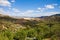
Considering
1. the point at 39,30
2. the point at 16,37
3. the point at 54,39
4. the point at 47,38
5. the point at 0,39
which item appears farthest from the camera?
the point at 39,30

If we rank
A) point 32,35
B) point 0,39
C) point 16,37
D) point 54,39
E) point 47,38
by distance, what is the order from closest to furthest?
point 0,39
point 54,39
point 16,37
point 47,38
point 32,35

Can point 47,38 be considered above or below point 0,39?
below

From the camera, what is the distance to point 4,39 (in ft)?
127

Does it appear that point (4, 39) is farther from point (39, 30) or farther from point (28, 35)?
point (39, 30)

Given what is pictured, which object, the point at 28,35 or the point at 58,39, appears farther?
the point at 28,35

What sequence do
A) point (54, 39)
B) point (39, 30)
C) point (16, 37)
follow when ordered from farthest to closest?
point (39, 30) < point (16, 37) < point (54, 39)

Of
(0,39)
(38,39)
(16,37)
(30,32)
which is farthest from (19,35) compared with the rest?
(0,39)

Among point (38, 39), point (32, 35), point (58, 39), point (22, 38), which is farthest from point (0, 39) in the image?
point (32, 35)

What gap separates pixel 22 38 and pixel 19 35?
2675 mm

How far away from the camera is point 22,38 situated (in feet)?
164

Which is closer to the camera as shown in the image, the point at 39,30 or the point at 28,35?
the point at 28,35

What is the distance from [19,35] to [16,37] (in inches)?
51.5

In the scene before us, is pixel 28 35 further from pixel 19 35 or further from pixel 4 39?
pixel 4 39

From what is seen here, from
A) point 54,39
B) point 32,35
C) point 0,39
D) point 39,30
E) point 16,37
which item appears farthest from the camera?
point 39,30
